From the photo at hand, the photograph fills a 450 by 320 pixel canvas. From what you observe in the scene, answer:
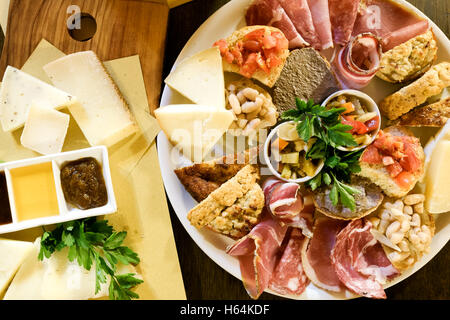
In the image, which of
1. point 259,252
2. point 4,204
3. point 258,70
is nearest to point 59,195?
point 4,204

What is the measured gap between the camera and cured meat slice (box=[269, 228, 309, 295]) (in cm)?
183

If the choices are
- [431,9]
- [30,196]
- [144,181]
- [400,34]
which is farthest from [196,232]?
[431,9]

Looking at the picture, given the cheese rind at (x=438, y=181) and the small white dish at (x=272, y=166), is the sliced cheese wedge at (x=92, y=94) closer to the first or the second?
the small white dish at (x=272, y=166)

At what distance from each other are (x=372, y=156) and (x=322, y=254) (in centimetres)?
54

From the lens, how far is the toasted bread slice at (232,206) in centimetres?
173

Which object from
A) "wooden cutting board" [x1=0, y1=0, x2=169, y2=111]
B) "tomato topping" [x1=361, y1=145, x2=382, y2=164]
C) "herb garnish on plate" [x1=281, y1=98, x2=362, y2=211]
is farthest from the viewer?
"wooden cutting board" [x1=0, y1=0, x2=169, y2=111]

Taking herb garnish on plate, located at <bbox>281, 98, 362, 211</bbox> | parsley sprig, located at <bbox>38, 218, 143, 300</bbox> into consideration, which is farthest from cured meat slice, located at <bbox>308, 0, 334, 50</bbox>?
parsley sprig, located at <bbox>38, 218, 143, 300</bbox>

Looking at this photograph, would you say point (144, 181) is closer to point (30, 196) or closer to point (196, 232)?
point (196, 232)

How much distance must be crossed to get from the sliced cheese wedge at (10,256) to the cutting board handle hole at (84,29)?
3.45ft

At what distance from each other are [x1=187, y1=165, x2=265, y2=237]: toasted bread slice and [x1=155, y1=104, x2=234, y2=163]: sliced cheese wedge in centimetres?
21

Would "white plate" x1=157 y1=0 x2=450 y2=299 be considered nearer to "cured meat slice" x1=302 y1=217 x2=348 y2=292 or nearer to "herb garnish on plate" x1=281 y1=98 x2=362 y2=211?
"cured meat slice" x1=302 y1=217 x2=348 y2=292

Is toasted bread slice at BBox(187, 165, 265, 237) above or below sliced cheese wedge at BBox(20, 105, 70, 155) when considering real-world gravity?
below

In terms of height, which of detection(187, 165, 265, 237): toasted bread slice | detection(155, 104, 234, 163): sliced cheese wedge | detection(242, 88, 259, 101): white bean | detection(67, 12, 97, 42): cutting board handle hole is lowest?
detection(187, 165, 265, 237): toasted bread slice

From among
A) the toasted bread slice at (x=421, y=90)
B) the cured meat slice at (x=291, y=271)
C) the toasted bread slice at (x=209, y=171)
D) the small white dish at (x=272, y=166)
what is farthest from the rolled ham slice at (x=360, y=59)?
the cured meat slice at (x=291, y=271)
